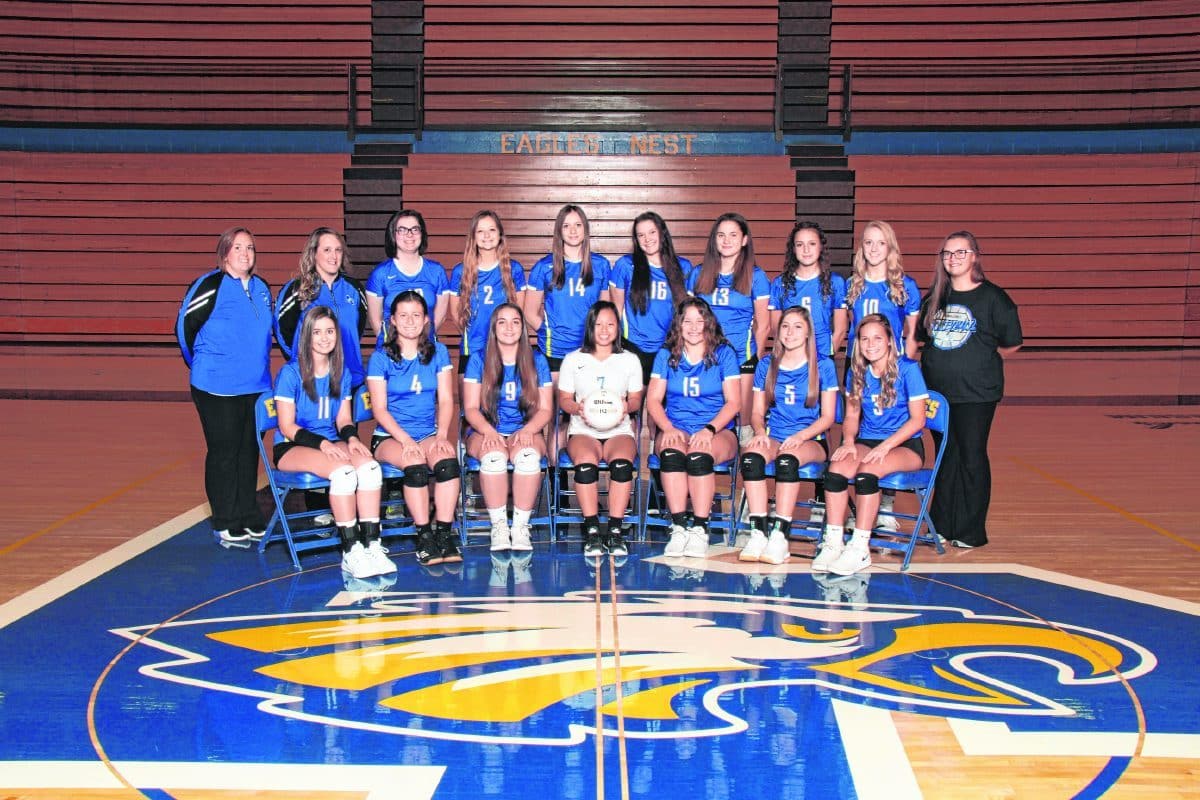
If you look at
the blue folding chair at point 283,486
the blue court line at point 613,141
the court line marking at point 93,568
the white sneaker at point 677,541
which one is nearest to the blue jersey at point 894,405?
the white sneaker at point 677,541

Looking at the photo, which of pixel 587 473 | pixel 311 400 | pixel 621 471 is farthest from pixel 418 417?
pixel 621 471

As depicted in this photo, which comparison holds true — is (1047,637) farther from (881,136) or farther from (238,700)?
(881,136)

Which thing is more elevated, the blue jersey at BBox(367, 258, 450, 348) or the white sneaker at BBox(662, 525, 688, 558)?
the blue jersey at BBox(367, 258, 450, 348)

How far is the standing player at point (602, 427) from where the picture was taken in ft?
17.9

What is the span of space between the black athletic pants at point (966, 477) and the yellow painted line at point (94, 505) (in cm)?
448

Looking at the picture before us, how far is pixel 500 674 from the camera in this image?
12.4 ft

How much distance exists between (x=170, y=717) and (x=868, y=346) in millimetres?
3405

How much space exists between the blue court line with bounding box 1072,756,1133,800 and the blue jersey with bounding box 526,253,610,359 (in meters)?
3.57

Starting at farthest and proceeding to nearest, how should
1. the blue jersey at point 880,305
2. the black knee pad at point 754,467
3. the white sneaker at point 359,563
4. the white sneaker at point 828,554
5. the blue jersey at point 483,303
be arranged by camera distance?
the blue jersey at point 483,303 → the blue jersey at point 880,305 → the black knee pad at point 754,467 → the white sneaker at point 828,554 → the white sneaker at point 359,563

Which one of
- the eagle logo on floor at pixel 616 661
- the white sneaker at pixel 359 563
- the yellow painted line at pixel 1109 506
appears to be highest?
the yellow painted line at pixel 1109 506

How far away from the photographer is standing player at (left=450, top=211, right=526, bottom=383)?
600 centimetres

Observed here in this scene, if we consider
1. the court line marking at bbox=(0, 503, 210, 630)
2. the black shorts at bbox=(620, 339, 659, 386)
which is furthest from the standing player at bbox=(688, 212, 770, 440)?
the court line marking at bbox=(0, 503, 210, 630)

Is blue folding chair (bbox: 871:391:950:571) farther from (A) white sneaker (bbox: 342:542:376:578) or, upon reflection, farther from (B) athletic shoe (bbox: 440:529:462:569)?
(A) white sneaker (bbox: 342:542:376:578)

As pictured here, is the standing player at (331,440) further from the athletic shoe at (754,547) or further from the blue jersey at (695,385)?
the athletic shoe at (754,547)
